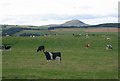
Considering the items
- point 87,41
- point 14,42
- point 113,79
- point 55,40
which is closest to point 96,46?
point 87,41

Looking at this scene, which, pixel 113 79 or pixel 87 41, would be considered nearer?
pixel 113 79

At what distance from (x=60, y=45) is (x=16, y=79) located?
55.6 m

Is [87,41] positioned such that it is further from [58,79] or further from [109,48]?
[58,79]

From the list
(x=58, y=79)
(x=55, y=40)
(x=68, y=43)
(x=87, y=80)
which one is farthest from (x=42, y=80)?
(x=55, y=40)

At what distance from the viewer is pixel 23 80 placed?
23.1 metres

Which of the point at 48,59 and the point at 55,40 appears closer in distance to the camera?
the point at 48,59

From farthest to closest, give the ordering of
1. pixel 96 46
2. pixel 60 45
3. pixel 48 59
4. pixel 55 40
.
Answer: pixel 55 40, pixel 60 45, pixel 96 46, pixel 48 59

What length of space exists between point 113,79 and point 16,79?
7.62 m

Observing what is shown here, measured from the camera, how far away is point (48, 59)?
132 feet

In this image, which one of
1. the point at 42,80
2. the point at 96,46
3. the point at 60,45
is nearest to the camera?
the point at 42,80

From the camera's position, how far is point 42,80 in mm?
23016

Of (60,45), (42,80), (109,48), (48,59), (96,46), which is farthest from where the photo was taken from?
(60,45)

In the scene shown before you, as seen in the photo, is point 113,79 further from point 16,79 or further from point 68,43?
point 68,43

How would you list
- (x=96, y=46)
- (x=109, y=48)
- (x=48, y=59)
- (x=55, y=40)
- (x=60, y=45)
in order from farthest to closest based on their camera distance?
1. (x=55, y=40)
2. (x=60, y=45)
3. (x=96, y=46)
4. (x=109, y=48)
5. (x=48, y=59)
